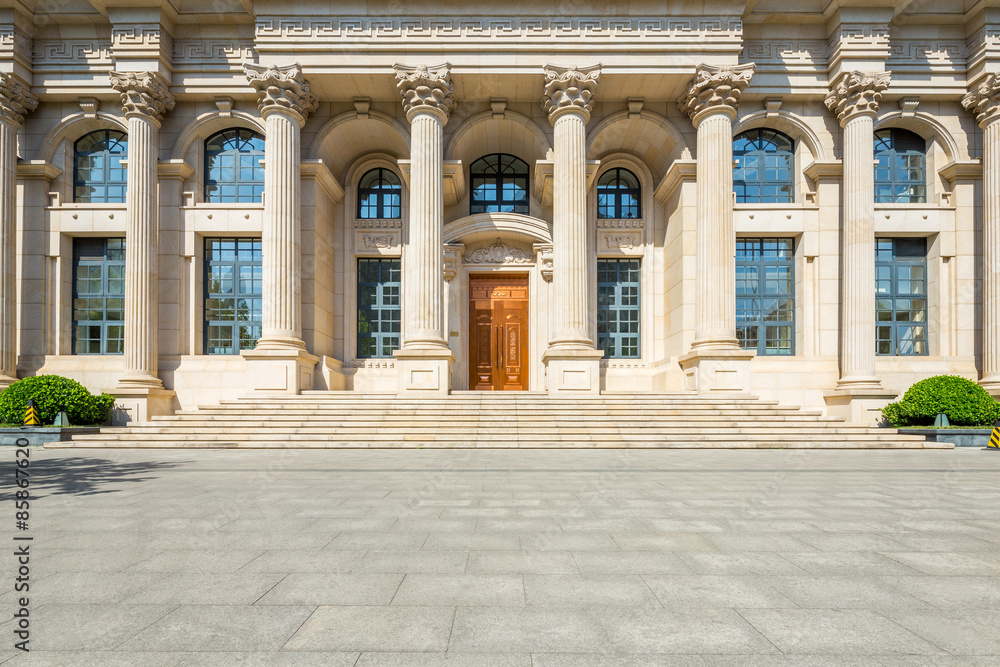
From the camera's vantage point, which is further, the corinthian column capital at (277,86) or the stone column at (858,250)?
the corinthian column capital at (277,86)

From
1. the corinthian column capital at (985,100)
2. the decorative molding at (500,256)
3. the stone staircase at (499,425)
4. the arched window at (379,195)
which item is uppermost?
the corinthian column capital at (985,100)

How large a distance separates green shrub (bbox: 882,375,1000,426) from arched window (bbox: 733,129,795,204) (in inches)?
331

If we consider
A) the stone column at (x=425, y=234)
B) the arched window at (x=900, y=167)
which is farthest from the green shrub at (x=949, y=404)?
the stone column at (x=425, y=234)

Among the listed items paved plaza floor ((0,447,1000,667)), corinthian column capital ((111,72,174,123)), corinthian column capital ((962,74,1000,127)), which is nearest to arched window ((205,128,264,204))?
corinthian column capital ((111,72,174,123))

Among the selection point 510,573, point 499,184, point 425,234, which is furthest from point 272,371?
point 510,573

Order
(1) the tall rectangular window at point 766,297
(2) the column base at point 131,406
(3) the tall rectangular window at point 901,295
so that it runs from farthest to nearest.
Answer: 1. (1) the tall rectangular window at point 766,297
2. (3) the tall rectangular window at point 901,295
3. (2) the column base at point 131,406

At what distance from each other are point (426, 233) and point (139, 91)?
425 inches

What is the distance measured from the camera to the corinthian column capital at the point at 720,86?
776 inches

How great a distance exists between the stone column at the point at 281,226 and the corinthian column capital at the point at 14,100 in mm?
8263

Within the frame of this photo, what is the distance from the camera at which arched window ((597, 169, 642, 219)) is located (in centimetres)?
2422

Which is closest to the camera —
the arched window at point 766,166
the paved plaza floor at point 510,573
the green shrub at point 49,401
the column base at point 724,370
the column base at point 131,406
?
the paved plaza floor at point 510,573

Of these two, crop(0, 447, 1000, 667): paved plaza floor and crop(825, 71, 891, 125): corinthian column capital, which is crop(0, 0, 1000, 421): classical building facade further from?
crop(0, 447, 1000, 667): paved plaza floor

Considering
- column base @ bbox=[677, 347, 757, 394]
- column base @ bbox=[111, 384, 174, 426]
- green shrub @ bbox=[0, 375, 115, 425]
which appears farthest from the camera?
column base @ bbox=[111, 384, 174, 426]

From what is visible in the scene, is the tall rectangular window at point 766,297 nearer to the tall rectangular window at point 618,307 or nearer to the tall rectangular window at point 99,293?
the tall rectangular window at point 618,307
